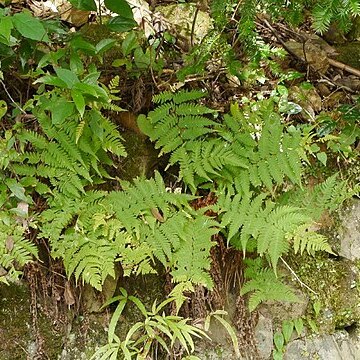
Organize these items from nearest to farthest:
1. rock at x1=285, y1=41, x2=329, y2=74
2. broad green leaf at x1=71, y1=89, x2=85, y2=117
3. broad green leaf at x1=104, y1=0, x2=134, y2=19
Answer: broad green leaf at x1=71, y1=89, x2=85, y2=117
broad green leaf at x1=104, y1=0, x2=134, y2=19
rock at x1=285, y1=41, x2=329, y2=74

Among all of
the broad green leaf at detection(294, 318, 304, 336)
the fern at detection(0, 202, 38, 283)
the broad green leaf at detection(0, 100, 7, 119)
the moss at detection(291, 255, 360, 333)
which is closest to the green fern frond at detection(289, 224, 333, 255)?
the moss at detection(291, 255, 360, 333)

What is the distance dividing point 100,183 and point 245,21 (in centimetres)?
128

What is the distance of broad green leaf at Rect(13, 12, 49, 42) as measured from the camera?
91.7 inches

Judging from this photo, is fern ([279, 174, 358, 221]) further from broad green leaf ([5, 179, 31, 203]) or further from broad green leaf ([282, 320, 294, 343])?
broad green leaf ([5, 179, 31, 203])

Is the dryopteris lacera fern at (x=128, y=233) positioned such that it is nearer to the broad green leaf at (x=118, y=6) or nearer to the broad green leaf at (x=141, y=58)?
the broad green leaf at (x=141, y=58)

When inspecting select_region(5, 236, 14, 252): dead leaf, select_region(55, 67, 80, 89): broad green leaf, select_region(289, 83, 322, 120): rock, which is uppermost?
select_region(55, 67, 80, 89): broad green leaf

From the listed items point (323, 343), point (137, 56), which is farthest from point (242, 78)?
point (323, 343)

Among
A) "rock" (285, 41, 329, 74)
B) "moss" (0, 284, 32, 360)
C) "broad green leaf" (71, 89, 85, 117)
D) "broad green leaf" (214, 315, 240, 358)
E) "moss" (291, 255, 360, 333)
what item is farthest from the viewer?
"rock" (285, 41, 329, 74)

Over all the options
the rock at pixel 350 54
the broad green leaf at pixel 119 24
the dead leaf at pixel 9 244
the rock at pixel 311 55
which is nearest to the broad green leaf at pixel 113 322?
the dead leaf at pixel 9 244

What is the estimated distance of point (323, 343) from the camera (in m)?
3.29

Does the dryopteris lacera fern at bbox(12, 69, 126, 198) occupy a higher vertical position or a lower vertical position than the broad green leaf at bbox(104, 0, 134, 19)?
lower

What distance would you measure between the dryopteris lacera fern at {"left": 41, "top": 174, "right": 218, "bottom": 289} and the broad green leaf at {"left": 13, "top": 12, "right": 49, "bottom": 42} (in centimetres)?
88

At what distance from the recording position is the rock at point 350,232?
11.5ft

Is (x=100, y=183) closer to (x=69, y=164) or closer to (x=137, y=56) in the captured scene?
(x=69, y=164)
